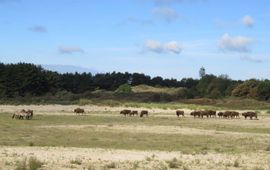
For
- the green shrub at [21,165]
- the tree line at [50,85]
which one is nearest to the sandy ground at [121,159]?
the green shrub at [21,165]

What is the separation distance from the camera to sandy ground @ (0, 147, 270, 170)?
19500 mm

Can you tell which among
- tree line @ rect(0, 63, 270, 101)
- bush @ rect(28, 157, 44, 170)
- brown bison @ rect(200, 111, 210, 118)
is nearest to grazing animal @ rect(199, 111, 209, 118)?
brown bison @ rect(200, 111, 210, 118)

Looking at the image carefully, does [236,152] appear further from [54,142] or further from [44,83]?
[44,83]

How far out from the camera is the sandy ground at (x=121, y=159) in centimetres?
1950

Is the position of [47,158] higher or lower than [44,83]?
lower

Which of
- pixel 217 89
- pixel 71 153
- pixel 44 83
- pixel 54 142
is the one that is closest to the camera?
pixel 71 153

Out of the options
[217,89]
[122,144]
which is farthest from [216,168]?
[217,89]

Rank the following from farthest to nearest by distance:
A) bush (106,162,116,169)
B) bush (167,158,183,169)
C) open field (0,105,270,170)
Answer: open field (0,105,270,170), bush (167,158,183,169), bush (106,162,116,169)

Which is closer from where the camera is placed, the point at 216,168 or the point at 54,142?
the point at 216,168

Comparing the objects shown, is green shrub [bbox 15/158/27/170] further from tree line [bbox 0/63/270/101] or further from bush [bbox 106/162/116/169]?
tree line [bbox 0/63/270/101]

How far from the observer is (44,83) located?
13750 centimetres

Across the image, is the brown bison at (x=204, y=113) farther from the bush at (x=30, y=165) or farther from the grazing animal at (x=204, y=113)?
the bush at (x=30, y=165)

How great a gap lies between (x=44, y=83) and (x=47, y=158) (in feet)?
388

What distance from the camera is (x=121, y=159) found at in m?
21.4
